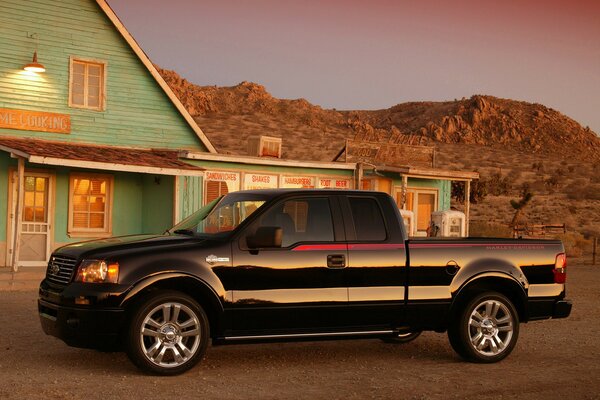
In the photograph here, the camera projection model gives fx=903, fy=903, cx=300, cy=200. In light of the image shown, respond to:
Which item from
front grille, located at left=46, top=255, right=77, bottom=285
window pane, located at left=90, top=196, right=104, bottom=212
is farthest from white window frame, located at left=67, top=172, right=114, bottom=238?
front grille, located at left=46, top=255, right=77, bottom=285

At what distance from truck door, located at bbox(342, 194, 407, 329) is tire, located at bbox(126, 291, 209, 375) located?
1628 millimetres

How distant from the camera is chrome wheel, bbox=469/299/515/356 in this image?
9773mm

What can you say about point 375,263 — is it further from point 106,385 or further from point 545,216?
point 545,216

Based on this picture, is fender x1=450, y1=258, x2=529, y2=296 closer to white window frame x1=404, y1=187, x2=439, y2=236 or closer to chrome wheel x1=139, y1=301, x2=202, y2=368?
chrome wheel x1=139, y1=301, x2=202, y2=368

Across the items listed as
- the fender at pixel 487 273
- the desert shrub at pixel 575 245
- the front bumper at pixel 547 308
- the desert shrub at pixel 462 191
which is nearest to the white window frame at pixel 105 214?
the fender at pixel 487 273

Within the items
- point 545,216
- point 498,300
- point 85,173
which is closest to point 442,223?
point 85,173

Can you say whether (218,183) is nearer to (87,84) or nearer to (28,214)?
(87,84)

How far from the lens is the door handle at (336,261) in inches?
362

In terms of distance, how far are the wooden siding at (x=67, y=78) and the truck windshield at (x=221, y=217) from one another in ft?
42.4

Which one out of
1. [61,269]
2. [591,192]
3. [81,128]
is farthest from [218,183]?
[591,192]

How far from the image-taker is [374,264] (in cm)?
938

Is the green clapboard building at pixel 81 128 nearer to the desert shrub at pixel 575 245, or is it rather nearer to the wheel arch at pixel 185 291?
the wheel arch at pixel 185 291

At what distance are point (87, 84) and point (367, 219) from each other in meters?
14.7

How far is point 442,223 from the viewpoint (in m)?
25.5
